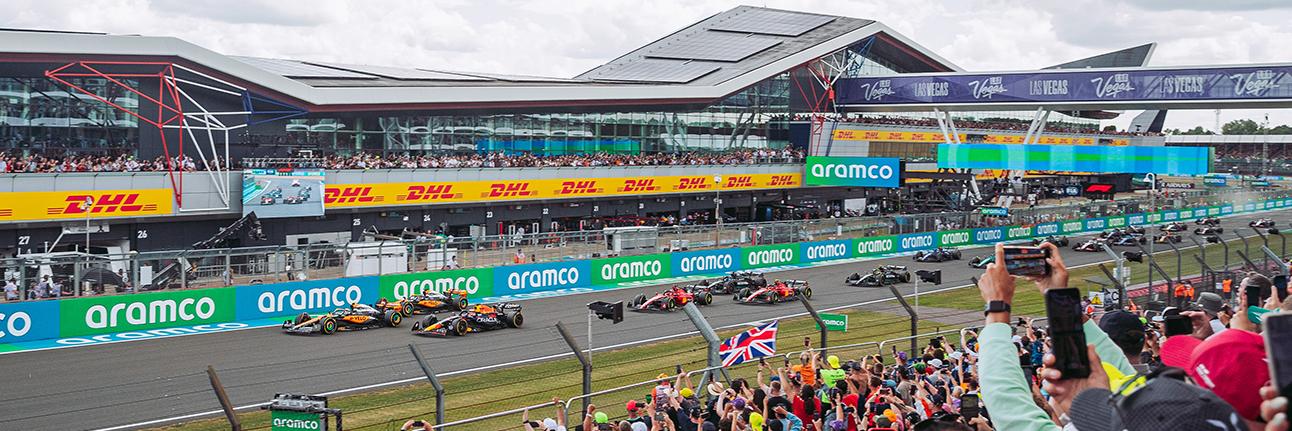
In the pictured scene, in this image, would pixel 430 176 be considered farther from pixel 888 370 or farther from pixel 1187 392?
pixel 1187 392

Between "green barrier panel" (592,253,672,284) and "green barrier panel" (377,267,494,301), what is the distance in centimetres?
423

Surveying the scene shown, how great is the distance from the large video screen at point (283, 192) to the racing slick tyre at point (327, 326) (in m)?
13.8

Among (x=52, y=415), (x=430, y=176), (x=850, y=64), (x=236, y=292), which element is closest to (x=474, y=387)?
(x=52, y=415)

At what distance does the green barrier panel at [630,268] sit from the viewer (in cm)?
3650

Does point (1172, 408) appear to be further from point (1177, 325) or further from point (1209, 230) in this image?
point (1209, 230)

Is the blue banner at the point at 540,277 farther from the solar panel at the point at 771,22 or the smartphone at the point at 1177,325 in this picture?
the solar panel at the point at 771,22

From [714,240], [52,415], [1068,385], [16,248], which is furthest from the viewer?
[714,240]

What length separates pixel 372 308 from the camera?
28266 mm

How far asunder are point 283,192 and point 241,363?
1817 centimetres

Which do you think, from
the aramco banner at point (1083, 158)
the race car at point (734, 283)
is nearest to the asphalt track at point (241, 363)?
the race car at point (734, 283)

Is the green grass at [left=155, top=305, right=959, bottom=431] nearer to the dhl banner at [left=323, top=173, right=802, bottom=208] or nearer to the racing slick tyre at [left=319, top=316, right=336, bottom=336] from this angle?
the racing slick tyre at [left=319, top=316, right=336, bottom=336]

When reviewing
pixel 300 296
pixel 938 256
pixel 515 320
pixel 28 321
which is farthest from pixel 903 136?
Answer: pixel 28 321

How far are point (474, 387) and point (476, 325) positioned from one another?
24.1 feet

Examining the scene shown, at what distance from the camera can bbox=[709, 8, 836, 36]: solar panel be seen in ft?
225
